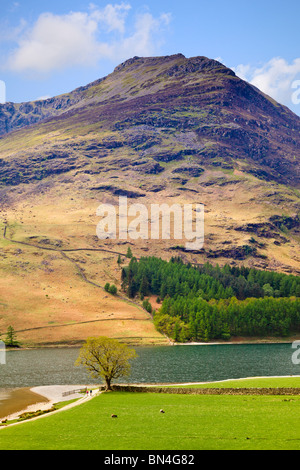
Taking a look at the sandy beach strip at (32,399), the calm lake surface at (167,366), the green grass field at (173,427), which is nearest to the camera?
the green grass field at (173,427)

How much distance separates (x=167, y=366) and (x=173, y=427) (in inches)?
3465

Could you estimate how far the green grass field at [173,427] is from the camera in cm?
3444

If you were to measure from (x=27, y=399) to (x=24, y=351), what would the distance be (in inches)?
3906

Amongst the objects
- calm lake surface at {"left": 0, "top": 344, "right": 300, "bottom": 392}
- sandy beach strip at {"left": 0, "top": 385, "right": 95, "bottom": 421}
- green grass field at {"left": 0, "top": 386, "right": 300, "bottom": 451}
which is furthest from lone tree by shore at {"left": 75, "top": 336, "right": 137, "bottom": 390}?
calm lake surface at {"left": 0, "top": 344, "right": 300, "bottom": 392}

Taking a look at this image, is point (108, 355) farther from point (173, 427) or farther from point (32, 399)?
point (173, 427)

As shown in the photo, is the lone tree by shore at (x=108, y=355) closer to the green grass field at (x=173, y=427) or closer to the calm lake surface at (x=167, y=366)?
the green grass field at (x=173, y=427)

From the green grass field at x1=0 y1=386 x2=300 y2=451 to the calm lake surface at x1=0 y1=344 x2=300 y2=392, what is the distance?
5028 centimetres

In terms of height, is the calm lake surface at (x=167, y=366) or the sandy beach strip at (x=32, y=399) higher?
the sandy beach strip at (x=32, y=399)

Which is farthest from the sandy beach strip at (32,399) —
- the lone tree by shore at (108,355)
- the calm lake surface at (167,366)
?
the calm lake surface at (167,366)

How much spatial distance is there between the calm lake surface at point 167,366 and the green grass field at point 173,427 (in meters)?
50.3

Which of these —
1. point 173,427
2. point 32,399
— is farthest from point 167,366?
point 173,427

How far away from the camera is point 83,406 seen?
6097 centimetres
